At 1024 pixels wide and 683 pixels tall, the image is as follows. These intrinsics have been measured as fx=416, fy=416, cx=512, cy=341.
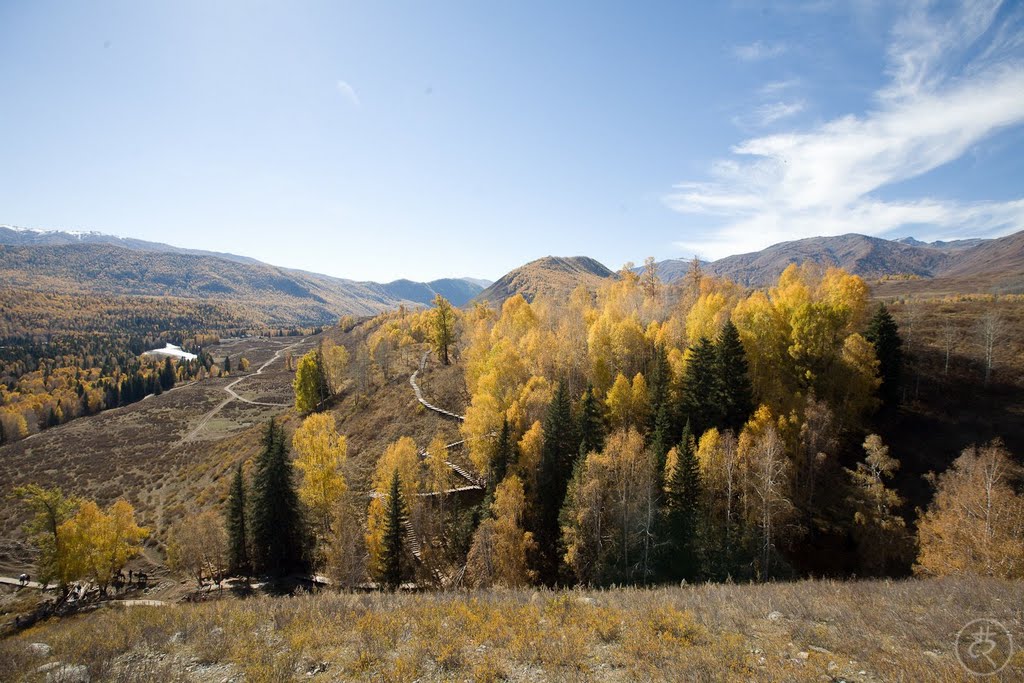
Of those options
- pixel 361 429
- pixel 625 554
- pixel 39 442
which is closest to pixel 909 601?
pixel 625 554

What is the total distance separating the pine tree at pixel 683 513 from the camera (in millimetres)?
31078

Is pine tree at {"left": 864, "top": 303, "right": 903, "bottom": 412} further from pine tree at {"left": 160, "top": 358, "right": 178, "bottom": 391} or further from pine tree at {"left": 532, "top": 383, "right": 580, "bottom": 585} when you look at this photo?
pine tree at {"left": 160, "top": 358, "right": 178, "bottom": 391}

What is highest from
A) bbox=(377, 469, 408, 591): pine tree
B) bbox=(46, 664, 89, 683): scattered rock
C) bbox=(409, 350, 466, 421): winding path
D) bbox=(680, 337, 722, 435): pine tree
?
bbox=(680, 337, 722, 435): pine tree

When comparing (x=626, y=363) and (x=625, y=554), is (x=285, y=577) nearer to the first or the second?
(x=625, y=554)

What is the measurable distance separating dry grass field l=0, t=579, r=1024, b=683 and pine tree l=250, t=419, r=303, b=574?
23233 mm

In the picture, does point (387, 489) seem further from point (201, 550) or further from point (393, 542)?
point (201, 550)

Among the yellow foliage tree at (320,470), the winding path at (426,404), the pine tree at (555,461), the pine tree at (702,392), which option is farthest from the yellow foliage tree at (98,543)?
the pine tree at (702,392)

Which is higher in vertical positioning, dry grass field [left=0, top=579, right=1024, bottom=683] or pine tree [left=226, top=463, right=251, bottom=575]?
dry grass field [left=0, top=579, right=1024, bottom=683]

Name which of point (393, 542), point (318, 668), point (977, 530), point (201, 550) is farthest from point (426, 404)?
point (977, 530)

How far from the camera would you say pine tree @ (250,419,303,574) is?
130 ft

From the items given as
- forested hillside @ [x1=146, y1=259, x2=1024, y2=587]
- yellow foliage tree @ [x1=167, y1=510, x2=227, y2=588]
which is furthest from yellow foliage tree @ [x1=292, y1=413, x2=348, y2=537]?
yellow foliage tree @ [x1=167, y1=510, x2=227, y2=588]

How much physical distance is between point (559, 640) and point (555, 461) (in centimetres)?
2759

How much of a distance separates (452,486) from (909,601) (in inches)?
1500

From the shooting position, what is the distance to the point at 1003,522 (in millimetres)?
24000
